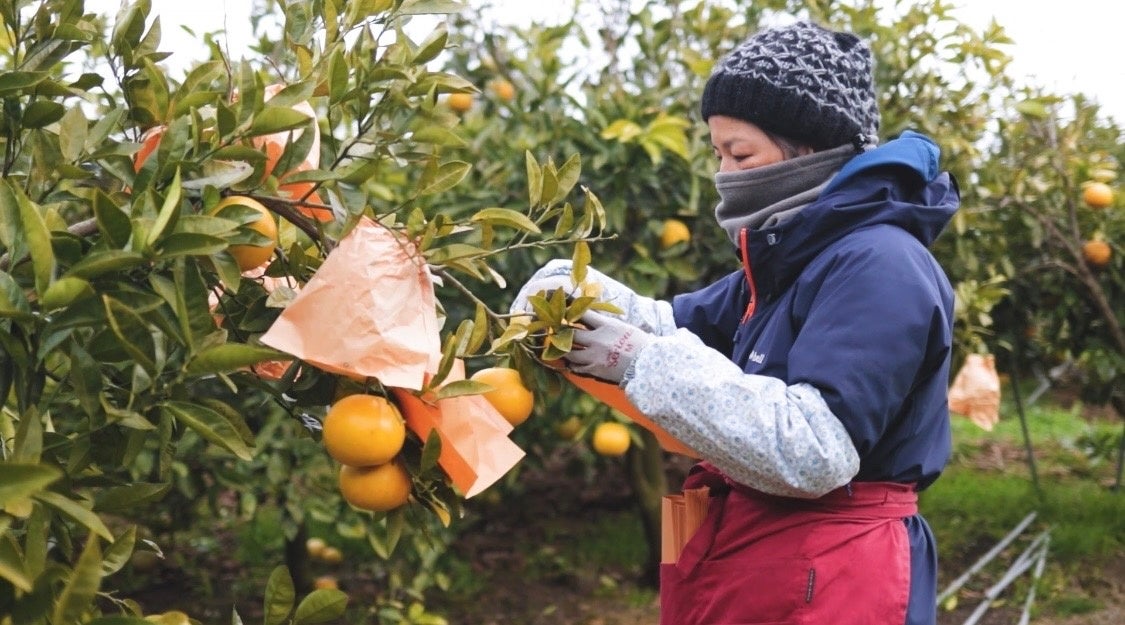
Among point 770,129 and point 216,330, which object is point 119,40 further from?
point 770,129

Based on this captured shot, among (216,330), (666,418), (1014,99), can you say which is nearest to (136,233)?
(216,330)

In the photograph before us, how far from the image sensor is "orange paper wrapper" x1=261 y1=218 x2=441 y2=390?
4.31ft

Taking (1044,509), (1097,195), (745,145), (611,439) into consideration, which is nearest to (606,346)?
(745,145)

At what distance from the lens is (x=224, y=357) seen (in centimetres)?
117

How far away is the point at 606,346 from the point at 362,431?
0.36m

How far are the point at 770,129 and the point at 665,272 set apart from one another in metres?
1.99

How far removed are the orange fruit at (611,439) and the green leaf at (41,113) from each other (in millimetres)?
2301

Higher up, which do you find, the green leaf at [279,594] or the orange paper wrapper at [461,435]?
the orange paper wrapper at [461,435]

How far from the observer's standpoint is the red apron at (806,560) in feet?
5.11

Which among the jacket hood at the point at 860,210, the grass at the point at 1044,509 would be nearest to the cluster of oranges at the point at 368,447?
the jacket hood at the point at 860,210

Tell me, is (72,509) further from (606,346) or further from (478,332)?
(606,346)

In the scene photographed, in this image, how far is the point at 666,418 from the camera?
4.88 feet

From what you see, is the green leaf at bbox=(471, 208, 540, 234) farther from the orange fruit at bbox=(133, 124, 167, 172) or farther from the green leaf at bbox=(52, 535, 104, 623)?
the green leaf at bbox=(52, 535, 104, 623)

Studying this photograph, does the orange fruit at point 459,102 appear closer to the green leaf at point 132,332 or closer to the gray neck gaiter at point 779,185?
the gray neck gaiter at point 779,185
